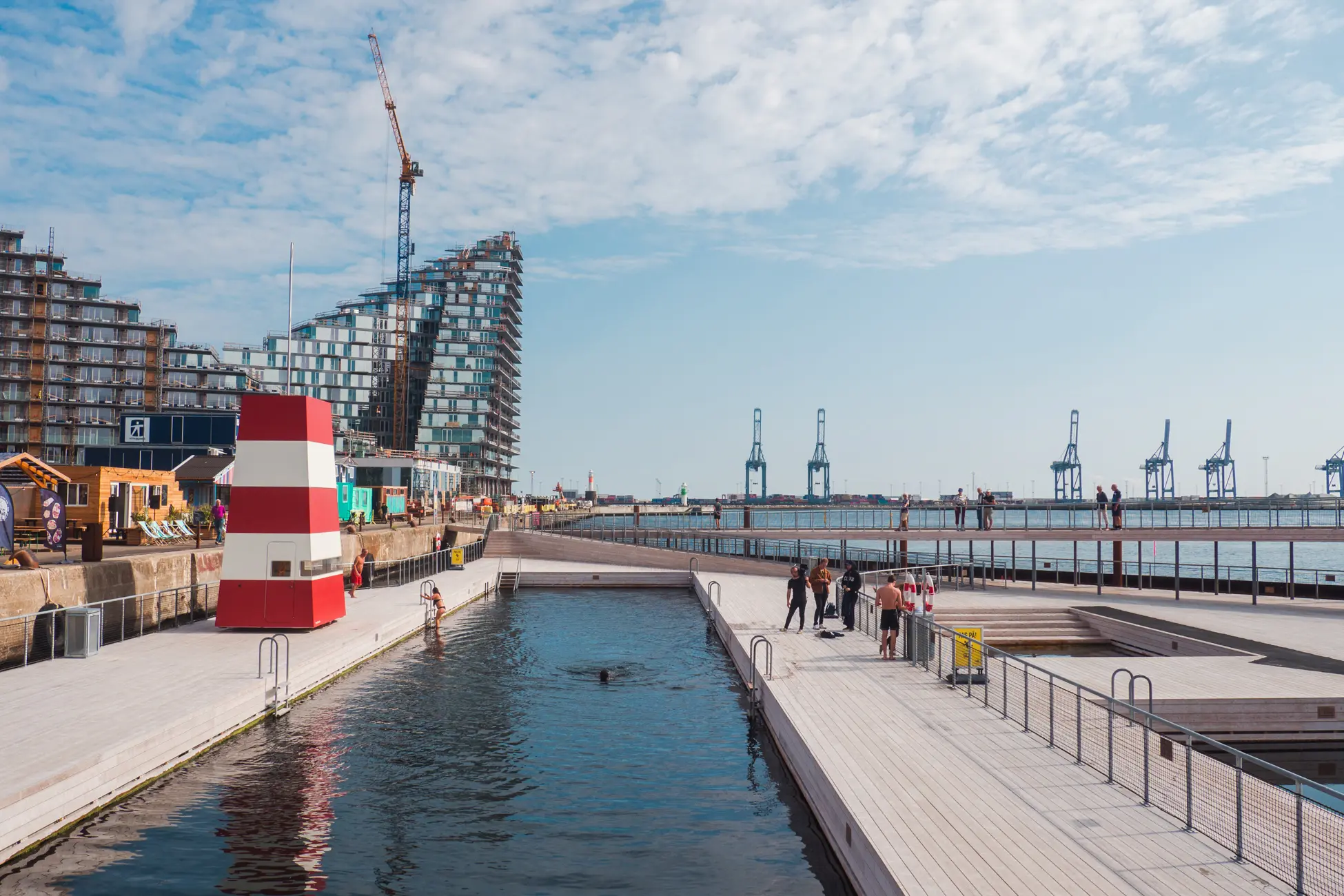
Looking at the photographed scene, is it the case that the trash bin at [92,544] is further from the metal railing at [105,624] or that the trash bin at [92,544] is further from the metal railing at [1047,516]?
the metal railing at [1047,516]

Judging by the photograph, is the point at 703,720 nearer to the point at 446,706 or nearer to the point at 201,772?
the point at 446,706

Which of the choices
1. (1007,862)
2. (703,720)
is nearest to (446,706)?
(703,720)

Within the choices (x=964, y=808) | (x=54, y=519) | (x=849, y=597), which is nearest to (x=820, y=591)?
(x=849, y=597)

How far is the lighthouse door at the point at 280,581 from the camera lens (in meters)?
24.6

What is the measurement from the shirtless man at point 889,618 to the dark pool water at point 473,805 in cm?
363

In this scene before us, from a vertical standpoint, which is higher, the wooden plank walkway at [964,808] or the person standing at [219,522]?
the person standing at [219,522]

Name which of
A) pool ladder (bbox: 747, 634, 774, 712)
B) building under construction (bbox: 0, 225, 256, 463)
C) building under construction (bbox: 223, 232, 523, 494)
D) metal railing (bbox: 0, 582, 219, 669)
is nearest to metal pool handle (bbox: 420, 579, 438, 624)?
metal railing (bbox: 0, 582, 219, 669)

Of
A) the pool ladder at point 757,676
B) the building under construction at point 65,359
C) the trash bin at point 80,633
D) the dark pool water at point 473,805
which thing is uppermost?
the building under construction at point 65,359

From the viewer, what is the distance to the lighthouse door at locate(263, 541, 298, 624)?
80.8ft

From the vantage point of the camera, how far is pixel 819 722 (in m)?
15.4

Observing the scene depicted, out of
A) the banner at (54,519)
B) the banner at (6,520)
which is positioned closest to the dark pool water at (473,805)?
the banner at (6,520)

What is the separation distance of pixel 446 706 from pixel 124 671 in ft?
21.4

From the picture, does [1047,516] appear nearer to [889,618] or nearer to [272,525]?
[889,618]

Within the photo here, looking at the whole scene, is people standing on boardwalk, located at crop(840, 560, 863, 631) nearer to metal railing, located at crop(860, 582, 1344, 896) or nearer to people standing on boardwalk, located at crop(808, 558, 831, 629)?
people standing on boardwalk, located at crop(808, 558, 831, 629)
